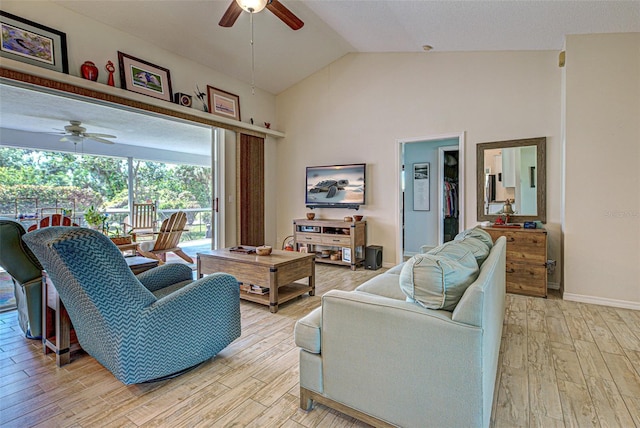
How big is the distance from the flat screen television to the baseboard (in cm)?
279

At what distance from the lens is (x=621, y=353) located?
2.17 m

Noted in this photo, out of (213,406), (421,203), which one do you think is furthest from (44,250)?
(421,203)

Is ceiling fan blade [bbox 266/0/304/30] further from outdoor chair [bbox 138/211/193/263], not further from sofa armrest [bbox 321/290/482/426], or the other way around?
outdoor chair [bbox 138/211/193/263]

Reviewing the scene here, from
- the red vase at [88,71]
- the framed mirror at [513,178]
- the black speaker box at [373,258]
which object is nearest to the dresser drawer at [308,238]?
the black speaker box at [373,258]

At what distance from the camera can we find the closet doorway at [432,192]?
573 cm

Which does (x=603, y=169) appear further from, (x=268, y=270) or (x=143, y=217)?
(x=143, y=217)

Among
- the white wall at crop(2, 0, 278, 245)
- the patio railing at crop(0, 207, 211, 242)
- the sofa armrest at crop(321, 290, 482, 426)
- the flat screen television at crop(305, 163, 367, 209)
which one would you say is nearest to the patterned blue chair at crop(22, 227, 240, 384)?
the sofa armrest at crop(321, 290, 482, 426)

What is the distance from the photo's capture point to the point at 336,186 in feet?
17.1

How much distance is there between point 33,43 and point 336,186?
391 cm

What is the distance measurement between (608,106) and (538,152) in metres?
0.77

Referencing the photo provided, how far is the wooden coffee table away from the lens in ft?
9.64

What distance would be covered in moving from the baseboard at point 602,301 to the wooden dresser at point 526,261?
232 mm

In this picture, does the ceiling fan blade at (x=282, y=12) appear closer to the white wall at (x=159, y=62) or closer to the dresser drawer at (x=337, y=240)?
the white wall at (x=159, y=62)

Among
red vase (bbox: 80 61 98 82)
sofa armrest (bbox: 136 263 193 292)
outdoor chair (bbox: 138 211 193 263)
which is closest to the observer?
sofa armrest (bbox: 136 263 193 292)
